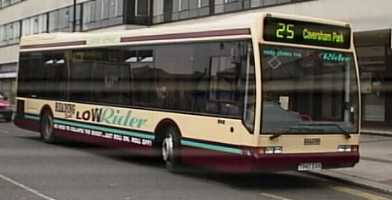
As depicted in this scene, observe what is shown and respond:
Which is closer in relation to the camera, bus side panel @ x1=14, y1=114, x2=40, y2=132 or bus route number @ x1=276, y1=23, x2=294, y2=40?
bus route number @ x1=276, y1=23, x2=294, y2=40

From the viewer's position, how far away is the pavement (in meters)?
10.5

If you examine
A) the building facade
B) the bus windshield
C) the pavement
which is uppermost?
the building facade

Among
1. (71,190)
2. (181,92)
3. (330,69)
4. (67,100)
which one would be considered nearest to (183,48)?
(181,92)

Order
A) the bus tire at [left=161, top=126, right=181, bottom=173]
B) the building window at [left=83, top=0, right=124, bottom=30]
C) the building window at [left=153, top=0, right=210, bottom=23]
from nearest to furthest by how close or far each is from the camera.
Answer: the bus tire at [left=161, top=126, right=181, bottom=173]
the building window at [left=153, top=0, right=210, bottom=23]
the building window at [left=83, top=0, right=124, bottom=30]

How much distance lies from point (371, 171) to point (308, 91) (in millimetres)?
2481

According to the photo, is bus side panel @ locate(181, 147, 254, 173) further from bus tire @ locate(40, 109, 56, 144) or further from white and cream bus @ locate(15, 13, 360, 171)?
bus tire @ locate(40, 109, 56, 144)

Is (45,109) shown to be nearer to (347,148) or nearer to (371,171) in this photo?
(371,171)

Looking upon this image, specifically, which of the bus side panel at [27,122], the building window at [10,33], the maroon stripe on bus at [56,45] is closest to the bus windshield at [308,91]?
the maroon stripe on bus at [56,45]

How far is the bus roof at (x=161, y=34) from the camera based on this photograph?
995 centimetres

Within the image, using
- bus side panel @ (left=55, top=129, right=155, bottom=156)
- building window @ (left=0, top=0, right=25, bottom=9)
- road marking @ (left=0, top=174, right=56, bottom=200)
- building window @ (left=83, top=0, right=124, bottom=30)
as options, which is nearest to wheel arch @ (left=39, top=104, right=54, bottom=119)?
bus side panel @ (left=55, top=129, right=155, bottom=156)

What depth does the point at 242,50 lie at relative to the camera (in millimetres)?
9812

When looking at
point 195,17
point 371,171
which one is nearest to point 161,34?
point 371,171

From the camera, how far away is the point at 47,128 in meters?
16.1

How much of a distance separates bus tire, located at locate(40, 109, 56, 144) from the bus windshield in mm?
7182
